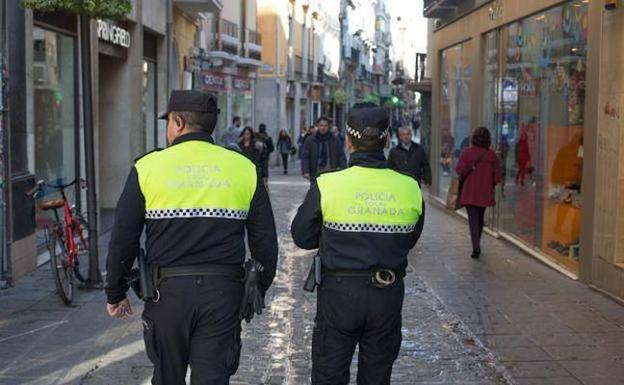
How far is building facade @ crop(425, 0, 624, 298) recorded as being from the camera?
8.70m

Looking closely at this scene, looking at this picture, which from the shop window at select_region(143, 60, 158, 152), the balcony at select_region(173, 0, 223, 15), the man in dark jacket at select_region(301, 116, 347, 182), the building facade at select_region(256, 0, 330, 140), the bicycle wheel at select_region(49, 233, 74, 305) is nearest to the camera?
A: the bicycle wheel at select_region(49, 233, 74, 305)

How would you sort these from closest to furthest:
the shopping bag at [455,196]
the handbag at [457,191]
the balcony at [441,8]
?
1. the handbag at [457,191]
2. the shopping bag at [455,196]
3. the balcony at [441,8]

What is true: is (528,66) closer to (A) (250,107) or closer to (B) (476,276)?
(B) (476,276)

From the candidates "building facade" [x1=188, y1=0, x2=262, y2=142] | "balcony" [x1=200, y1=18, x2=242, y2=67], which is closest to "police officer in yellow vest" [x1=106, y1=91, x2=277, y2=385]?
"building facade" [x1=188, y1=0, x2=262, y2=142]

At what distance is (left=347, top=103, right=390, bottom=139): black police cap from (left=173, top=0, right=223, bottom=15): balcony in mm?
15293

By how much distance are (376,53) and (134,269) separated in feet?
286

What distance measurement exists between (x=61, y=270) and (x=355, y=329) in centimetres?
450

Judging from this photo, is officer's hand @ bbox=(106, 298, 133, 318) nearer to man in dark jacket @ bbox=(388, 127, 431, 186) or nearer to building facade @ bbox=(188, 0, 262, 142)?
man in dark jacket @ bbox=(388, 127, 431, 186)

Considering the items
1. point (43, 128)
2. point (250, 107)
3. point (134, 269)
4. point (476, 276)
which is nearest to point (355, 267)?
point (134, 269)

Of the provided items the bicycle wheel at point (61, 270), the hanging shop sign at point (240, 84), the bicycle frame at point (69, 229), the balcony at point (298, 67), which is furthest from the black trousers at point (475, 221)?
the balcony at point (298, 67)

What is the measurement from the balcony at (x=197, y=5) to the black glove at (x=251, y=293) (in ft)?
51.7

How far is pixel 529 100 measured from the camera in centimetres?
1196

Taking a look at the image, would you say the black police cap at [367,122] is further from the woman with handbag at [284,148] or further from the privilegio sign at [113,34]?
the woman with handbag at [284,148]

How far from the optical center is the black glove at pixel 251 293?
4.07 metres
